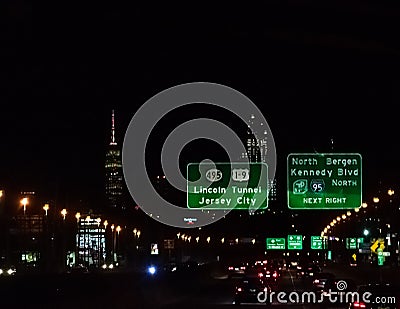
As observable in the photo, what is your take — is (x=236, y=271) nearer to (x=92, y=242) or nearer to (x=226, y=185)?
(x=226, y=185)

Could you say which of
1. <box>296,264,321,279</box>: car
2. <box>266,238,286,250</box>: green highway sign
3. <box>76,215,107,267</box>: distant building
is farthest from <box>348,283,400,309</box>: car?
<box>76,215,107,267</box>: distant building

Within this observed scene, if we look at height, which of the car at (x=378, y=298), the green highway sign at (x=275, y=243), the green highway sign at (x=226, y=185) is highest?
the green highway sign at (x=226, y=185)

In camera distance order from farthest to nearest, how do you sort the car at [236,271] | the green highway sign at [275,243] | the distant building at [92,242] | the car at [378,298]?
the distant building at [92,242] → the green highway sign at [275,243] → the car at [236,271] → the car at [378,298]

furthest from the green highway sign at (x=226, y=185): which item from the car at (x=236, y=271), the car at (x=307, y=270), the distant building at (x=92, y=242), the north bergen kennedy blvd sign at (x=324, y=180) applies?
the distant building at (x=92, y=242)

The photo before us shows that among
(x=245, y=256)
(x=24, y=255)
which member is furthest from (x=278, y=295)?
(x=24, y=255)

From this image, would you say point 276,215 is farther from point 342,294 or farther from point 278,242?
point 342,294

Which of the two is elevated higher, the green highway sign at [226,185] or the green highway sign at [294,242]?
the green highway sign at [226,185]

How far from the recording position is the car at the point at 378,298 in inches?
1138

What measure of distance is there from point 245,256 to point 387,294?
90517mm

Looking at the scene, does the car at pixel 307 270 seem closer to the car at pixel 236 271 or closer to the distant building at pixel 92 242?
the car at pixel 236 271

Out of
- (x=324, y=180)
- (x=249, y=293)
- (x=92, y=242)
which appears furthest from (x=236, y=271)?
(x=92, y=242)

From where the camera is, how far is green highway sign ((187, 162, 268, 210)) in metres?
40.3

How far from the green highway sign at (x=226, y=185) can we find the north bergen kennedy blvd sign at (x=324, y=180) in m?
2.59

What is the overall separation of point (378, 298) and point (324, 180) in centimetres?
1076
